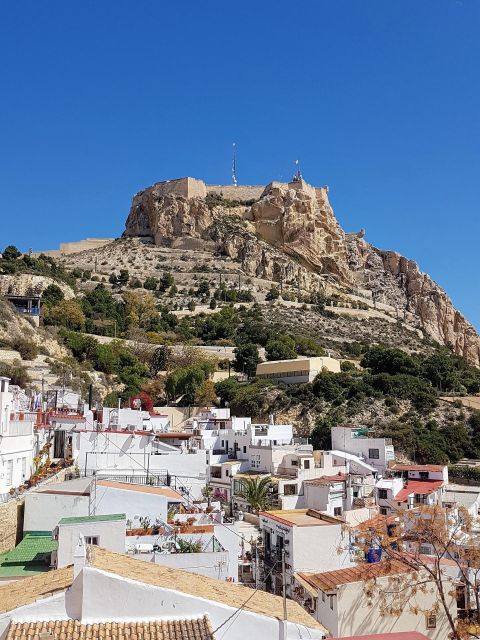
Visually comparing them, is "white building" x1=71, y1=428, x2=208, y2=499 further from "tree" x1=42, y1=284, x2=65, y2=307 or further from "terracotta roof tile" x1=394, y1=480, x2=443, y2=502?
"tree" x1=42, y1=284, x2=65, y2=307

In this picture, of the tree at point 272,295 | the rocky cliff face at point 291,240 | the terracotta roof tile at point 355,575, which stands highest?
the rocky cliff face at point 291,240

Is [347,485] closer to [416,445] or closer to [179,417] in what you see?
[416,445]

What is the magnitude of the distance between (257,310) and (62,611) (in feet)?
204

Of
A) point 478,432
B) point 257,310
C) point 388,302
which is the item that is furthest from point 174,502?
point 388,302

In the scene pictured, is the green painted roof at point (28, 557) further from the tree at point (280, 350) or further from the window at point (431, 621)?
the tree at point (280, 350)

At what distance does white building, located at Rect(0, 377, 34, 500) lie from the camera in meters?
14.9

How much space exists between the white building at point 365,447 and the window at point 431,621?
18811 millimetres

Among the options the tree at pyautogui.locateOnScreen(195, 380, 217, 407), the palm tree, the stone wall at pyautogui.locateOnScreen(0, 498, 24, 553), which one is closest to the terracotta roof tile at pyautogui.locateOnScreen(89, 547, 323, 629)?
the stone wall at pyautogui.locateOnScreen(0, 498, 24, 553)

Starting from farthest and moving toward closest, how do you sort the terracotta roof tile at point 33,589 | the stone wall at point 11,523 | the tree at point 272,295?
the tree at point 272,295 → the stone wall at point 11,523 → the terracotta roof tile at point 33,589

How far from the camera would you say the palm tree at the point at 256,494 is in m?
22.2

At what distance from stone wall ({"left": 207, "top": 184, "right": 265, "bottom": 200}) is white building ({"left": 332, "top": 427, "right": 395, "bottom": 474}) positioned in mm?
66973

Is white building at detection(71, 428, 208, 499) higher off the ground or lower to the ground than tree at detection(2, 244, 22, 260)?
lower

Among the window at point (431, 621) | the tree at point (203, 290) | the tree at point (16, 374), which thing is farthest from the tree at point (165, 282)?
the window at point (431, 621)

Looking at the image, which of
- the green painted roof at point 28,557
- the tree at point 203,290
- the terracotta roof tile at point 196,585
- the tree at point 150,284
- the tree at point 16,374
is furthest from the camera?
the tree at point 150,284
